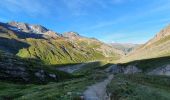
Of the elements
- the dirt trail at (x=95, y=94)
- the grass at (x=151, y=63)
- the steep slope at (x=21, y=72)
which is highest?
the grass at (x=151, y=63)

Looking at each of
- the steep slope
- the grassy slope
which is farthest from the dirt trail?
the steep slope

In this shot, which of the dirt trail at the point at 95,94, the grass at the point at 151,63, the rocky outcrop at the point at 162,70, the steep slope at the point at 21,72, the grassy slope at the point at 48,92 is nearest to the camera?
the dirt trail at the point at 95,94

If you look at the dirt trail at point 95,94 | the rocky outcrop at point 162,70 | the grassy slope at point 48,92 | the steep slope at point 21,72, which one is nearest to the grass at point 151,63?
the rocky outcrop at point 162,70

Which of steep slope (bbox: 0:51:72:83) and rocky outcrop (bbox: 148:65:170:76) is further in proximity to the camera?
rocky outcrop (bbox: 148:65:170:76)

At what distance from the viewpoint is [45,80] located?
109 meters

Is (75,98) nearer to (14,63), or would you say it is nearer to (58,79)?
(14,63)

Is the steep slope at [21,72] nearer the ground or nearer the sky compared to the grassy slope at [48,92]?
nearer the sky

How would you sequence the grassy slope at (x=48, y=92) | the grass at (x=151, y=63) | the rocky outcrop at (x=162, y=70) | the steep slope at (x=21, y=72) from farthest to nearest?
1. the grass at (x=151, y=63)
2. the rocky outcrop at (x=162, y=70)
3. the steep slope at (x=21, y=72)
4. the grassy slope at (x=48, y=92)

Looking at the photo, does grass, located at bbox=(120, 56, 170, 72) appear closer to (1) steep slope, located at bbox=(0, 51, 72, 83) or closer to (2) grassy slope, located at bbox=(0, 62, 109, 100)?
(1) steep slope, located at bbox=(0, 51, 72, 83)

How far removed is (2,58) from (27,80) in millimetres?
13477

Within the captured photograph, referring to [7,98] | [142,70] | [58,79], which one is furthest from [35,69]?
[142,70]

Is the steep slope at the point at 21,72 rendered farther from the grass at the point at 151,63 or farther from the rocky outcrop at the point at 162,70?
the grass at the point at 151,63

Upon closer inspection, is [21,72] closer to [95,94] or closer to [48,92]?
[48,92]

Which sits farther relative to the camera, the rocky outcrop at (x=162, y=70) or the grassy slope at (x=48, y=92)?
the rocky outcrop at (x=162, y=70)
